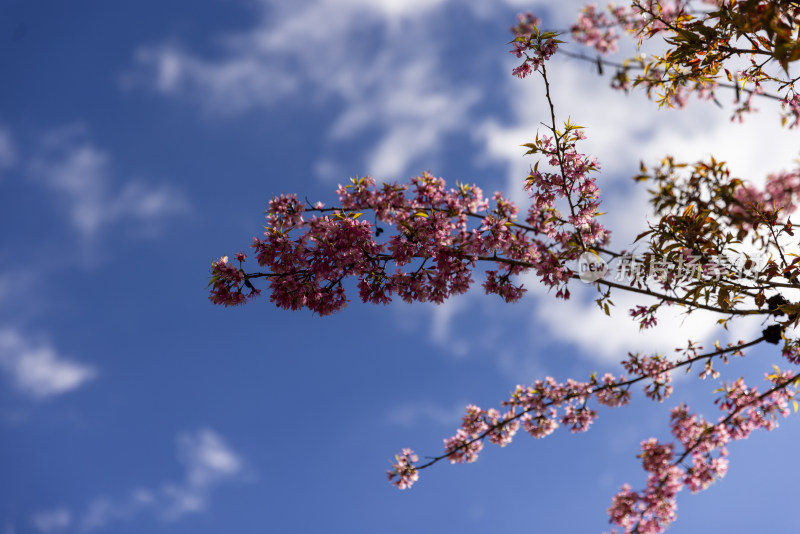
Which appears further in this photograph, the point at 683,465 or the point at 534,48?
the point at 683,465

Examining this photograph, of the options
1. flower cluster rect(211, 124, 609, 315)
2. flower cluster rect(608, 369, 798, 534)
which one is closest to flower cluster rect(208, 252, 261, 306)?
flower cluster rect(211, 124, 609, 315)

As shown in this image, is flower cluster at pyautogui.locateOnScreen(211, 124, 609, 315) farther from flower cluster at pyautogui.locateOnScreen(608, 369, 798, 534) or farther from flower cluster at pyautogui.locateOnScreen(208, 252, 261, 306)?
flower cluster at pyautogui.locateOnScreen(608, 369, 798, 534)

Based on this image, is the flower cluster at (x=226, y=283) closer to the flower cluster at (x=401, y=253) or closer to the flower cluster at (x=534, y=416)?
the flower cluster at (x=401, y=253)

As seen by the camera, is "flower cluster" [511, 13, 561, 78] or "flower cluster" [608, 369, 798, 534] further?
"flower cluster" [608, 369, 798, 534]

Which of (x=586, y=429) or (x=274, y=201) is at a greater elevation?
(x=274, y=201)

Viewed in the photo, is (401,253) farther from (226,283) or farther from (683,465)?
(683,465)

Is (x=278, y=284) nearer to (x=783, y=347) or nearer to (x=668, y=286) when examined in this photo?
(x=668, y=286)

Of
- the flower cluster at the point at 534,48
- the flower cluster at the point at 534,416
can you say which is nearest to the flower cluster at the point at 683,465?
the flower cluster at the point at 534,416

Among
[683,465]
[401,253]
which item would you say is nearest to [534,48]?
[401,253]

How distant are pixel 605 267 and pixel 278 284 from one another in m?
3.00

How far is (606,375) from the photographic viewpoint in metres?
6.71

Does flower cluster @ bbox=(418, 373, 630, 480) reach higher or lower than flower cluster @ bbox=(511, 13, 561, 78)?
lower

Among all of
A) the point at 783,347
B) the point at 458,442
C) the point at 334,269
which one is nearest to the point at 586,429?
the point at 458,442

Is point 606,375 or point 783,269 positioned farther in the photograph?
point 606,375
